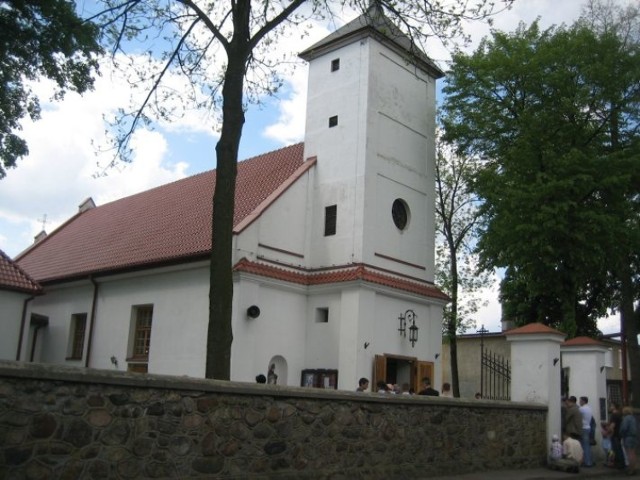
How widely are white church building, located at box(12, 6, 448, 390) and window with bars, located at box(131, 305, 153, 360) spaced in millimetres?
56

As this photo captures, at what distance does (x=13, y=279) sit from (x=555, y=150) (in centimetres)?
1826

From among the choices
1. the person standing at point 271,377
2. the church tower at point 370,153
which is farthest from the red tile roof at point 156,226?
the person standing at point 271,377

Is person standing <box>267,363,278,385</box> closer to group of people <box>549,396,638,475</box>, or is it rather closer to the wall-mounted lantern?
the wall-mounted lantern

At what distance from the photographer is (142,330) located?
2320cm

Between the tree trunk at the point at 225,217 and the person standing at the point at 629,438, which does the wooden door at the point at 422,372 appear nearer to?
the person standing at the point at 629,438

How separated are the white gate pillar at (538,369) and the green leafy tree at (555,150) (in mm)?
5537

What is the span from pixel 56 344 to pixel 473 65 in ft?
62.6

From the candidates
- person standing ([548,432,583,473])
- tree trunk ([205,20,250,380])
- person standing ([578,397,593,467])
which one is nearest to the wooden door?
person standing ([578,397,593,467])

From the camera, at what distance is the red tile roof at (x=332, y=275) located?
64.0ft

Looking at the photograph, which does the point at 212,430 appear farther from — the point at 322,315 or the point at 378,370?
the point at 322,315

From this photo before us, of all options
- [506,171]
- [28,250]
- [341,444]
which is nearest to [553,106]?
[506,171]

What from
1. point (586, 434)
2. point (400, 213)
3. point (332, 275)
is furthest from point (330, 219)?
point (586, 434)

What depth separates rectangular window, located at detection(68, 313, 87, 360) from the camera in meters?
25.7

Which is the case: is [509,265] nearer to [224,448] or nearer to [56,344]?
[224,448]
